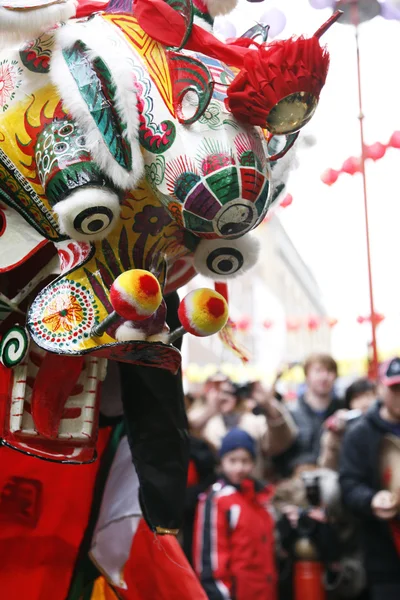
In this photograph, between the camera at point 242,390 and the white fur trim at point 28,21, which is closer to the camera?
the white fur trim at point 28,21

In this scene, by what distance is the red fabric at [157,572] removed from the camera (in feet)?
6.72

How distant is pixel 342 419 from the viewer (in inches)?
145

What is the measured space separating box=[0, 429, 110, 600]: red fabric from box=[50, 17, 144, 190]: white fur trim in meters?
A: 0.60

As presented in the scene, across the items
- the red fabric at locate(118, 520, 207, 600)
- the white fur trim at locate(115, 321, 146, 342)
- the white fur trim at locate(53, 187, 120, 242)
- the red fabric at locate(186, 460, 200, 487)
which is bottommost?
the red fabric at locate(186, 460, 200, 487)

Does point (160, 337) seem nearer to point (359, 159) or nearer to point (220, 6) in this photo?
point (220, 6)

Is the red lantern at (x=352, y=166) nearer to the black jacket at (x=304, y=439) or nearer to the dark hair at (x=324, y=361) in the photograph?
the dark hair at (x=324, y=361)

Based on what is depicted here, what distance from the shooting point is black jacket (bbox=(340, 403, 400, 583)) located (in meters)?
3.26

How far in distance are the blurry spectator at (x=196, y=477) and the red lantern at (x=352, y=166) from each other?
1252 millimetres

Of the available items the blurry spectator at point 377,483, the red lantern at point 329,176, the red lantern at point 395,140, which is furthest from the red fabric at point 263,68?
the blurry spectator at point 377,483

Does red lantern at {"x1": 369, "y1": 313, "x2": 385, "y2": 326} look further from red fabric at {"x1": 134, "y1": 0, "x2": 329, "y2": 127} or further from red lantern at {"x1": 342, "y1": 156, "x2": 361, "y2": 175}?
red fabric at {"x1": 134, "y1": 0, "x2": 329, "y2": 127}

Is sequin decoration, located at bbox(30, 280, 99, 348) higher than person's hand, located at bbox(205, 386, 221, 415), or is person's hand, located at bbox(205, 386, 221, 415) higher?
sequin decoration, located at bbox(30, 280, 99, 348)

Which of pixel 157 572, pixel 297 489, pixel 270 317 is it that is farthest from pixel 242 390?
pixel 270 317

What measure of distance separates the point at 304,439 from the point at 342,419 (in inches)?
12.1

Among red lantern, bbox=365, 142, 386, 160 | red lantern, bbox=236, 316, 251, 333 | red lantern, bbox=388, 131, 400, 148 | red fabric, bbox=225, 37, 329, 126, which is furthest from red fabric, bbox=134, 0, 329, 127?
red lantern, bbox=365, 142, 386, 160
